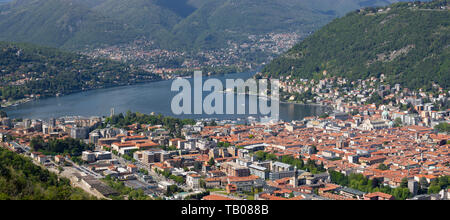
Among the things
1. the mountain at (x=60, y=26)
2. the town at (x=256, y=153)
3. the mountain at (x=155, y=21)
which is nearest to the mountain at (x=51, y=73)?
the town at (x=256, y=153)

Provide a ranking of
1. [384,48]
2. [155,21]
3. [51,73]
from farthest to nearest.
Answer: [155,21]
[51,73]
[384,48]

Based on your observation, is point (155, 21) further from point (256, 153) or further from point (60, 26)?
point (256, 153)

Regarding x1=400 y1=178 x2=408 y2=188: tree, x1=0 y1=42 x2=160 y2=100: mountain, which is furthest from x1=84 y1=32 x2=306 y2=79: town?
x1=400 y1=178 x2=408 y2=188: tree

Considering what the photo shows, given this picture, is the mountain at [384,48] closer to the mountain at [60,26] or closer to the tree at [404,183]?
the tree at [404,183]

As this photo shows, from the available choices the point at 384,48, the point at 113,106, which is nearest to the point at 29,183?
the point at 113,106

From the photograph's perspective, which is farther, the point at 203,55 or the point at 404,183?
the point at 203,55

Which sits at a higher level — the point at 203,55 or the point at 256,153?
the point at 203,55

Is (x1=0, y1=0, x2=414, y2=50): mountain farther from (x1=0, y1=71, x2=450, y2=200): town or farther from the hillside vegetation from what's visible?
the hillside vegetation

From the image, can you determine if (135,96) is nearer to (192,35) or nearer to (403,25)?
(403,25)
